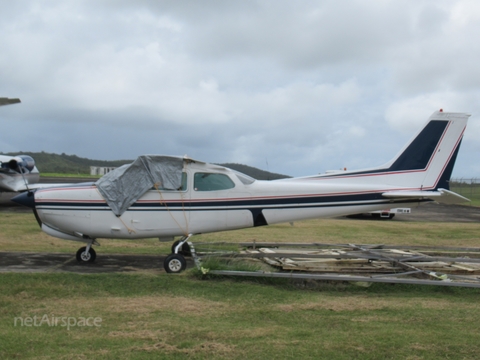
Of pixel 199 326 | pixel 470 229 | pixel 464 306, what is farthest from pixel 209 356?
pixel 470 229

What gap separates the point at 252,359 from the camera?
4531mm

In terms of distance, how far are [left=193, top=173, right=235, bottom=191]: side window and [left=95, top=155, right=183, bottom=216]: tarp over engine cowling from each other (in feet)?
1.20

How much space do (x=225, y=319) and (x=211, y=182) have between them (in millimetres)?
3909

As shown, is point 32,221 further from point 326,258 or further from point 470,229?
point 470,229

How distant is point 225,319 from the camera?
5852 millimetres

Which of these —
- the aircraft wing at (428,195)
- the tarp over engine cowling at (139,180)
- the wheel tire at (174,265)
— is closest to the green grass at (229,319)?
the wheel tire at (174,265)

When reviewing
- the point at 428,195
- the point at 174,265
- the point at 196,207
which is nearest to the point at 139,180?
the point at 196,207

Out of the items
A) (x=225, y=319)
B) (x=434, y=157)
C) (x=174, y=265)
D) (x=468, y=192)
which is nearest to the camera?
(x=225, y=319)

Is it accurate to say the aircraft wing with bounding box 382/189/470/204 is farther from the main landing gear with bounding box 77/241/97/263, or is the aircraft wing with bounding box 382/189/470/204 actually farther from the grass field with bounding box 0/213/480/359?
the main landing gear with bounding box 77/241/97/263

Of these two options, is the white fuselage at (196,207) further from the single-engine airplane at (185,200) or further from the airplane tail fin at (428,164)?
the airplane tail fin at (428,164)

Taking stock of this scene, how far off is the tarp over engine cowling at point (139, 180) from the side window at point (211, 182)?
0.36m

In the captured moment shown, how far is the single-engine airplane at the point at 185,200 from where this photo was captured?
9.14m

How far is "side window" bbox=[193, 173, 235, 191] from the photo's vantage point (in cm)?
929

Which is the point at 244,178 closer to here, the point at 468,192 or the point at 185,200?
the point at 185,200
